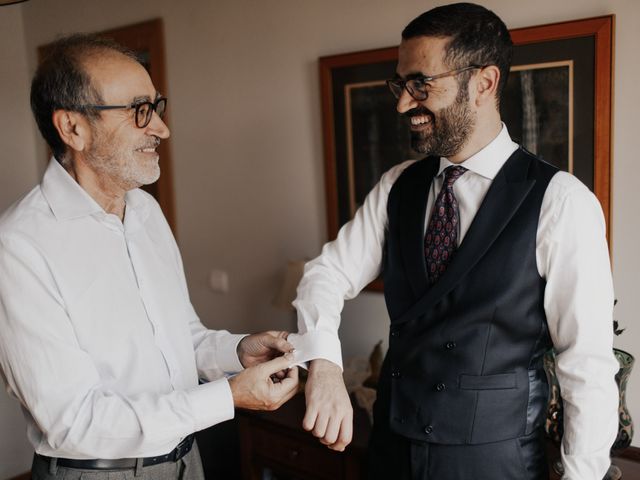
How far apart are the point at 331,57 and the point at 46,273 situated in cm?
171

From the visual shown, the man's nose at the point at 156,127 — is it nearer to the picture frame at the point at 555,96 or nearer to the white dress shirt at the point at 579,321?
the white dress shirt at the point at 579,321

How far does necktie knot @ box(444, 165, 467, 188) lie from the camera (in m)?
1.67

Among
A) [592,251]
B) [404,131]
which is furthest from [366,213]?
[404,131]

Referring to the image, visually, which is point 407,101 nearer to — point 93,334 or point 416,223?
point 416,223

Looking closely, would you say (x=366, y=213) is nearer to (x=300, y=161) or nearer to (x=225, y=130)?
(x=300, y=161)

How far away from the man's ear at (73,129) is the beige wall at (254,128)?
145 centimetres

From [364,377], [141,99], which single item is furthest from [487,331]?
[364,377]

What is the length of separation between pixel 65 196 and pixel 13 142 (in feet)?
9.73

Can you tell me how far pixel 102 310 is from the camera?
149 cm

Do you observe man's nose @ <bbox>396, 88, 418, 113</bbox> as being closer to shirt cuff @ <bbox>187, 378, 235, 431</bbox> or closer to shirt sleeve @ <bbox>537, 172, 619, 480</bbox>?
shirt sleeve @ <bbox>537, 172, 619, 480</bbox>

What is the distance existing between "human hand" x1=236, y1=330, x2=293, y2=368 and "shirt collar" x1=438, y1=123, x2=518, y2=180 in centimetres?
66

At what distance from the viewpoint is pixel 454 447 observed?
1.57m

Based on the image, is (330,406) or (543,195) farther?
(543,195)

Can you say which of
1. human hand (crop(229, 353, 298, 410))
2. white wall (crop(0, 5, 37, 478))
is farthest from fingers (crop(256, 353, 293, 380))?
white wall (crop(0, 5, 37, 478))
